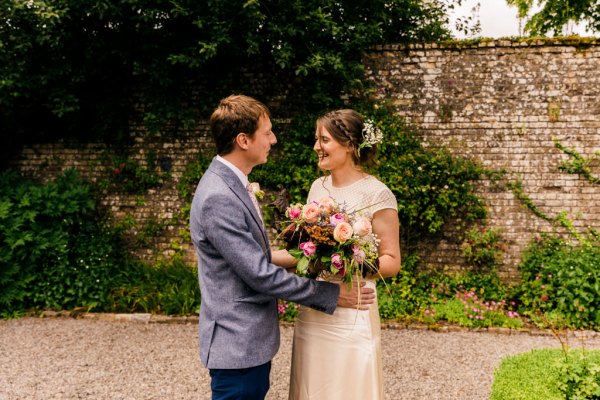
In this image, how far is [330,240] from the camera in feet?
6.93

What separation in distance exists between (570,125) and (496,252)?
2.17 m

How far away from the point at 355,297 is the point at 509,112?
5.58 m

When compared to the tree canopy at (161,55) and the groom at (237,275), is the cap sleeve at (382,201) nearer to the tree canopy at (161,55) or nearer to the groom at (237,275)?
the groom at (237,275)

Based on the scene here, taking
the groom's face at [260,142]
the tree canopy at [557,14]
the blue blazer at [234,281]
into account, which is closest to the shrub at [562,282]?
the blue blazer at [234,281]

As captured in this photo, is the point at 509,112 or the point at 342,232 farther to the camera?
the point at 509,112

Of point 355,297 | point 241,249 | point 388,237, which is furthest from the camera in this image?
point 388,237

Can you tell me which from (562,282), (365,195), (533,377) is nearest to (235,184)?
(365,195)

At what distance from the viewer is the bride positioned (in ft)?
8.00

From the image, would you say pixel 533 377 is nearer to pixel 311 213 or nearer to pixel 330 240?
pixel 330 240

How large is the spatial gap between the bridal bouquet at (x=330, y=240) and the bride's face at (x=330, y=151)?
0.54 m

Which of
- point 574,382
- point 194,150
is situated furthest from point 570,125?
point 194,150

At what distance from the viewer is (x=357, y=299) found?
2383 millimetres

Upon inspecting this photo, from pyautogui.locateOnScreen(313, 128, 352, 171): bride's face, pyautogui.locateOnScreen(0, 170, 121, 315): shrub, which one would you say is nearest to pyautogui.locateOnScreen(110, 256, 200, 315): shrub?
pyautogui.locateOnScreen(0, 170, 121, 315): shrub

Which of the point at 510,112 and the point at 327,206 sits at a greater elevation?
the point at 510,112
